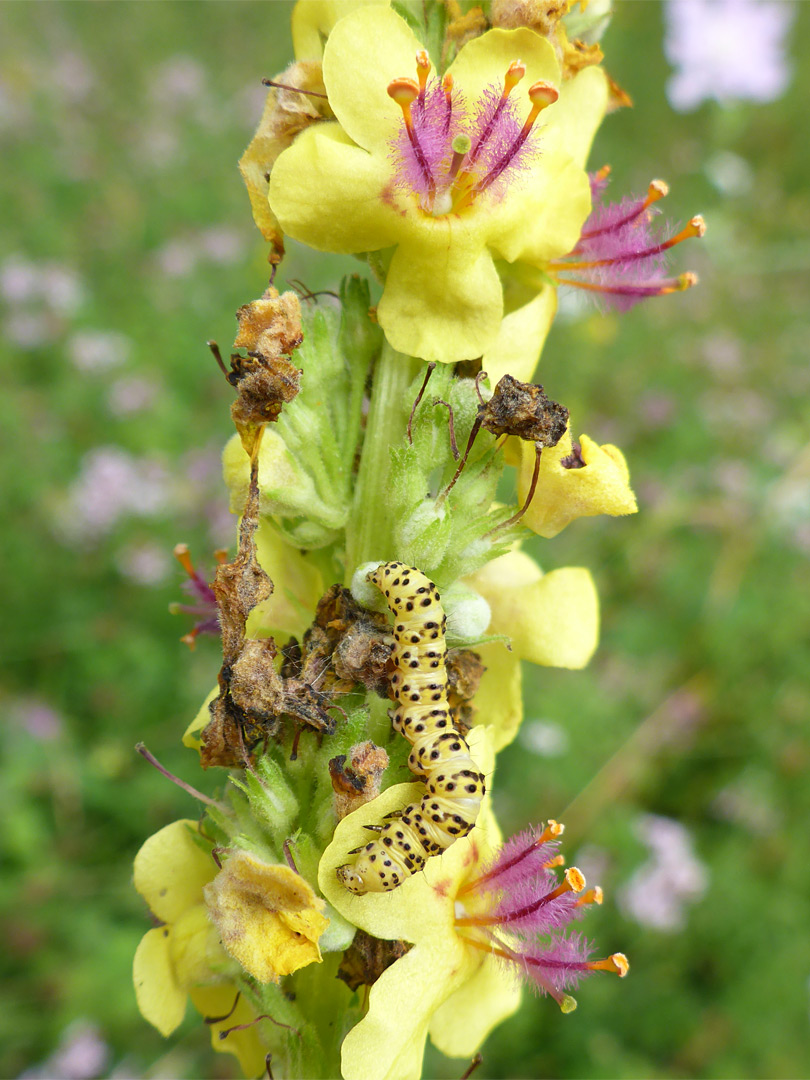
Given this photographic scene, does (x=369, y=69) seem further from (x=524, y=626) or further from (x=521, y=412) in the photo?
(x=524, y=626)

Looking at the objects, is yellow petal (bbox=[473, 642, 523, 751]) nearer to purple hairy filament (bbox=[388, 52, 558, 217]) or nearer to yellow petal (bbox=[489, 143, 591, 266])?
yellow petal (bbox=[489, 143, 591, 266])

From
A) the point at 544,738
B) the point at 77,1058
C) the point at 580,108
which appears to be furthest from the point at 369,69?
the point at 77,1058

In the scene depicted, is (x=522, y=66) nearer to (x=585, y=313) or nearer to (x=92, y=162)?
(x=585, y=313)

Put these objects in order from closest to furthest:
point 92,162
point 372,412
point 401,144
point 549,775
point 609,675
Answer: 1. point 401,144
2. point 372,412
3. point 549,775
4. point 609,675
5. point 92,162

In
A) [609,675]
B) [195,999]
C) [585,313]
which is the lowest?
[195,999]

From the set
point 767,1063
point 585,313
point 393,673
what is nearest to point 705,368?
point 585,313
